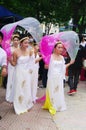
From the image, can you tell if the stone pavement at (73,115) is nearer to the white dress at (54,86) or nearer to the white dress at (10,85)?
the white dress at (54,86)

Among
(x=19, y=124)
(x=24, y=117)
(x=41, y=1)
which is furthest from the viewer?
(x=41, y=1)

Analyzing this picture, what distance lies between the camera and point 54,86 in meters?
7.62

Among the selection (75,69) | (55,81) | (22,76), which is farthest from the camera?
(75,69)

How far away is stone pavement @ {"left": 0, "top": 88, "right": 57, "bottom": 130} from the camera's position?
634cm

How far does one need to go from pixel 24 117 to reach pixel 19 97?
0.54 metres

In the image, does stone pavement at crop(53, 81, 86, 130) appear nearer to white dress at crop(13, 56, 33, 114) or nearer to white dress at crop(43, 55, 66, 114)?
white dress at crop(43, 55, 66, 114)

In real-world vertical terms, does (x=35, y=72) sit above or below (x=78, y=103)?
above

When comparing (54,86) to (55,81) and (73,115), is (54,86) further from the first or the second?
(73,115)

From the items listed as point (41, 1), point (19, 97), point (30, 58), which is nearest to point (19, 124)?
point (19, 97)

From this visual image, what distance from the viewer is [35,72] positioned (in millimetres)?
8367

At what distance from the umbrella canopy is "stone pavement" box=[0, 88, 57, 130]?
4.03 feet

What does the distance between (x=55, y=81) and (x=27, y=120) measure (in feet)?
4.23

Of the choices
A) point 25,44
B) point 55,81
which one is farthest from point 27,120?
point 25,44

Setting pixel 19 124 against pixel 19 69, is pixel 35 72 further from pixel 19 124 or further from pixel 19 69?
pixel 19 124
